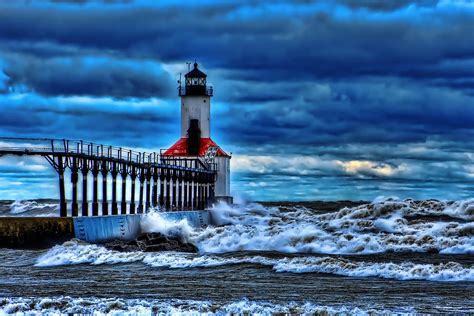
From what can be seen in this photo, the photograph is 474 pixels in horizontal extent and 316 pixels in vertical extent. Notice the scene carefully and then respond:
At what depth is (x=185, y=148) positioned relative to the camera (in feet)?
232

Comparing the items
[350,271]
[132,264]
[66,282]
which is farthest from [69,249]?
[350,271]

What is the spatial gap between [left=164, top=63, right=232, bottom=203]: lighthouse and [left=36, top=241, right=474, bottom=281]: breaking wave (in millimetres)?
40459

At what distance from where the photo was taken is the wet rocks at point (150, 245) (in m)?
31.3

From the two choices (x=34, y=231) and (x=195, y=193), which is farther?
(x=195, y=193)

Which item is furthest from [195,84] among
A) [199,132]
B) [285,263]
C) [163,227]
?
[285,263]

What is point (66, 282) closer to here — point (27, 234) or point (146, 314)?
point (146, 314)

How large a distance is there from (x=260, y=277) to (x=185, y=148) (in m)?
48.8

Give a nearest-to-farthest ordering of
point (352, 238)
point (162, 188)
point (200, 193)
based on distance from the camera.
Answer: point (352, 238), point (162, 188), point (200, 193)

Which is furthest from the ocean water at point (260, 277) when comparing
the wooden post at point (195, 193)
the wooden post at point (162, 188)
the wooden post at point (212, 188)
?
the wooden post at point (212, 188)

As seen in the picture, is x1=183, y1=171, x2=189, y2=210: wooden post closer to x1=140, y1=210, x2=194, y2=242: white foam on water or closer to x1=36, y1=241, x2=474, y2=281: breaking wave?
x1=140, y1=210, x2=194, y2=242: white foam on water

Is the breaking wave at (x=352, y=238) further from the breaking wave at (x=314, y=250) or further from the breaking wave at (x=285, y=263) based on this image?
the breaking wave at (x=285, y=263)

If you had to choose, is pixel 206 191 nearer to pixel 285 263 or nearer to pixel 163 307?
pixel 285 263

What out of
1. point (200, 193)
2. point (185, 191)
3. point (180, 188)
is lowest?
point (200, 193)

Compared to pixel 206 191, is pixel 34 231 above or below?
below
